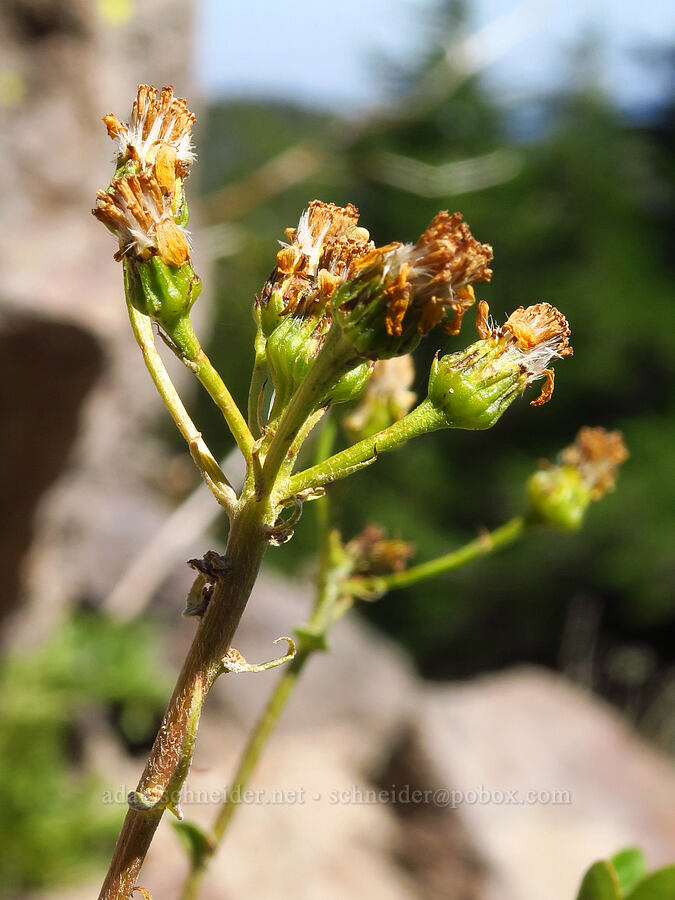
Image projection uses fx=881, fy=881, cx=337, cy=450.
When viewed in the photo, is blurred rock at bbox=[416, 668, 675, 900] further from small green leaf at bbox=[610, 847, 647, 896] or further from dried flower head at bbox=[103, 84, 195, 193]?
dried flower head at bbox=[103, 84, 195, 193]

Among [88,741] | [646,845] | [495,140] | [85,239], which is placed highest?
[495,140]

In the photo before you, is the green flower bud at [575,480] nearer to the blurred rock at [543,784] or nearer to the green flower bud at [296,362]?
the green flower bud at [296,362]

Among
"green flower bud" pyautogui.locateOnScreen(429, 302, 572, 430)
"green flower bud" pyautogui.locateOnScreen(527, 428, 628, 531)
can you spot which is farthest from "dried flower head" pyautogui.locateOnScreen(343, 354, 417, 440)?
"green flower bud" pyautogui.locateOnScreen(429, 302, 572, 430)

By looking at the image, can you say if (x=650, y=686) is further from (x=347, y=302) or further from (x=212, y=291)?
(x=347, y=302)

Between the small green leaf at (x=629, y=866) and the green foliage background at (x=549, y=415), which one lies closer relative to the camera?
the small green leaf at (x=629, y=866)

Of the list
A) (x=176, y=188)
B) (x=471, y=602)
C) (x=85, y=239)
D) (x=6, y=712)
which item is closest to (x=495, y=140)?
(x=471, y=602)

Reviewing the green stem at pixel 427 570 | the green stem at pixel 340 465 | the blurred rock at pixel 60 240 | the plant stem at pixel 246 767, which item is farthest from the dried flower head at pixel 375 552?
the blurred rock at pixel 60 240
